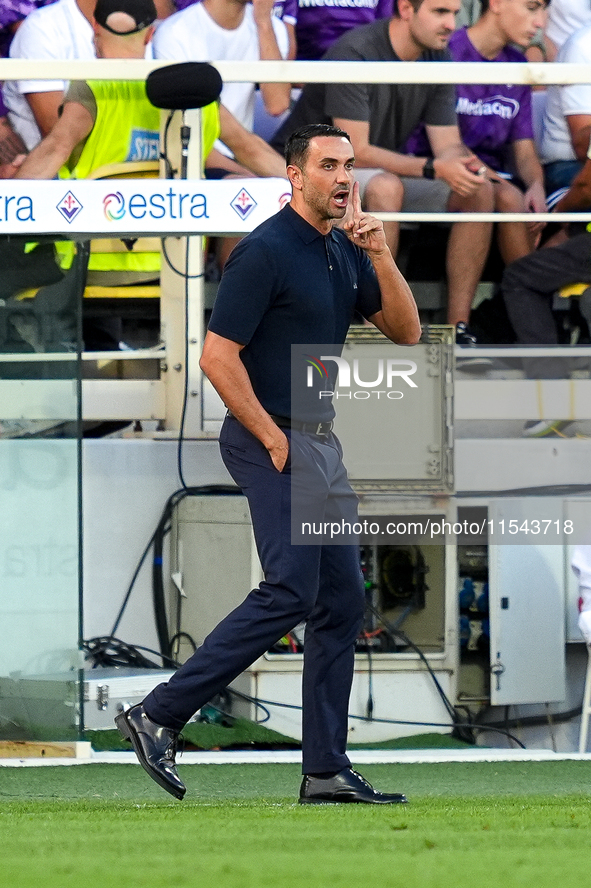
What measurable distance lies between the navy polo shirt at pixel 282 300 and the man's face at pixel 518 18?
4697mm

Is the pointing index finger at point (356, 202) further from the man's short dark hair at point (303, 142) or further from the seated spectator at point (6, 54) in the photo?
A: the seated spectator at point (6, 54)

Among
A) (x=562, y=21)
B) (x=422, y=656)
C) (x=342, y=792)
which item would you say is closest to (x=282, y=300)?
(x=342, y=792)

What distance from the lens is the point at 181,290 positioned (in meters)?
7.70

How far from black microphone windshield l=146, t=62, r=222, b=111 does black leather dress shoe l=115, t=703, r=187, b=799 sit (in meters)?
3.78

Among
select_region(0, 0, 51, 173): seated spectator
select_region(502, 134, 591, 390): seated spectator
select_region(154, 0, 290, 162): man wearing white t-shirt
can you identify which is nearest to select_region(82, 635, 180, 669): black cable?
select_region(0, 0, 51, 173): seated spectator

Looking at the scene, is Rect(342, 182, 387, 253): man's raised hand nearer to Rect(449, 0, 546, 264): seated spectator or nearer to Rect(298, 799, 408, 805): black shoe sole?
Rect(298, 799, 408, 805): black shoe sole

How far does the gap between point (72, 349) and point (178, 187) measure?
2.85ft

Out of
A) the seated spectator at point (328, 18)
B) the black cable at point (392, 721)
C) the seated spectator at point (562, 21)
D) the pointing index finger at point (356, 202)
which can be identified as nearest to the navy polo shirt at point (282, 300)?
the pointing index finger at point (356, 202)

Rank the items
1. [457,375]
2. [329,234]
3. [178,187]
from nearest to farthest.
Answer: [329,234], [178,187], [457,375]

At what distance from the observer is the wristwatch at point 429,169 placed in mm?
7688

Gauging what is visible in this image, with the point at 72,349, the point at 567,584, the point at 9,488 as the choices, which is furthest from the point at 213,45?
the point at 567,584

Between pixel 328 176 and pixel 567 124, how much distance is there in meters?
4.57

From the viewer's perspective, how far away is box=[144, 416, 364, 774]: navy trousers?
11.9 ft

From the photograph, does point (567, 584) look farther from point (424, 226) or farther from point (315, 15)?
point (315, 15)
